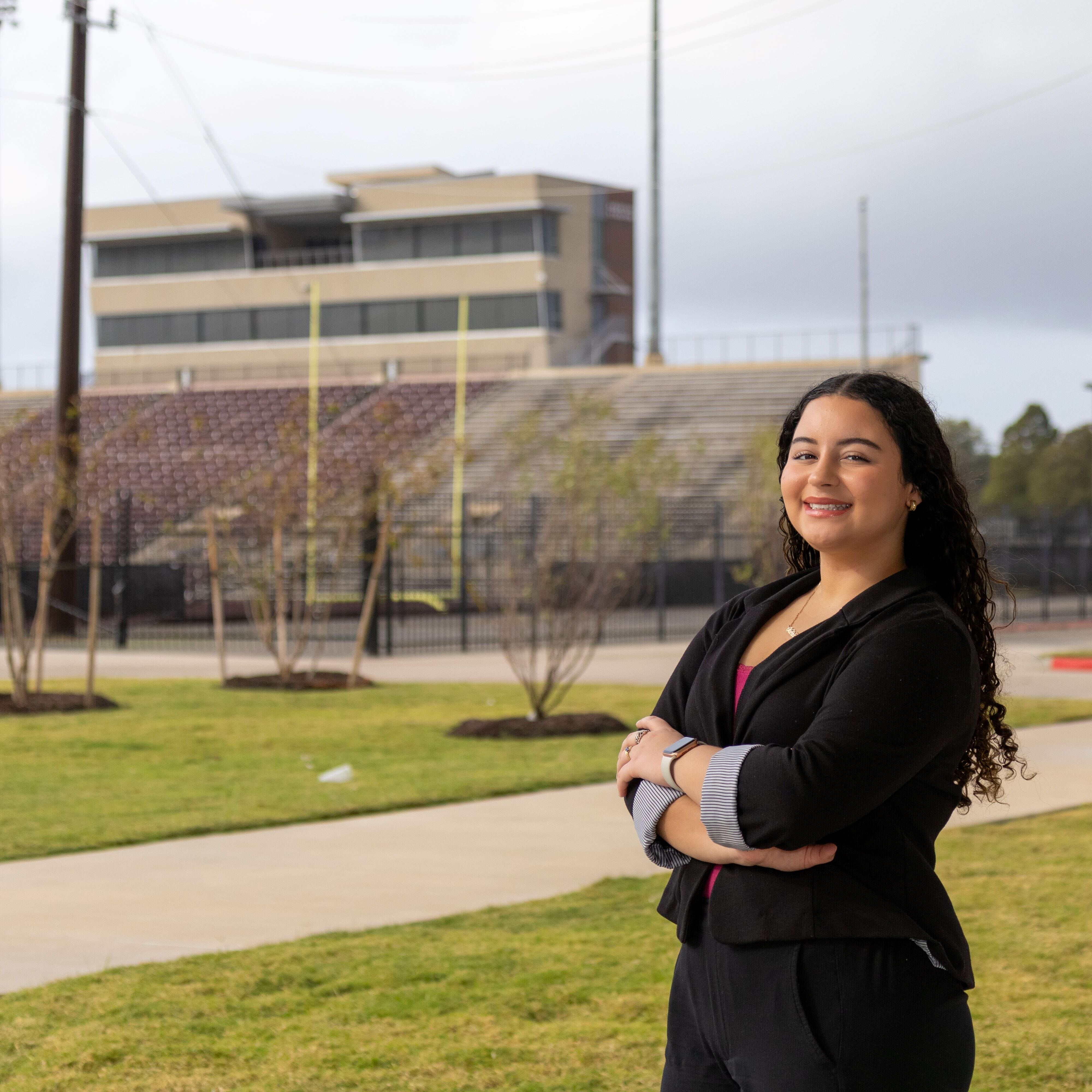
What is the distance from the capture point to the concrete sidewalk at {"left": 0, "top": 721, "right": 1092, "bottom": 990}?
20.2ft

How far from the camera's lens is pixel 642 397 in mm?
47031

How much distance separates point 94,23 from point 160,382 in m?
37.7

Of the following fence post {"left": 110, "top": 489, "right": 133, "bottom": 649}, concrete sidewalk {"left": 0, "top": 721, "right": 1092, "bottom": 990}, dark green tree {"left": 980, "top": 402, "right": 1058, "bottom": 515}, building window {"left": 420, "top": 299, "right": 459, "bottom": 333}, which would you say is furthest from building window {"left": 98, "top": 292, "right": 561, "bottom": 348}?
concrete sidewalk {"left": 0, "top": 721, "right": 1092, "bottom": 990}

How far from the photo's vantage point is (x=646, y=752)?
8.38ft

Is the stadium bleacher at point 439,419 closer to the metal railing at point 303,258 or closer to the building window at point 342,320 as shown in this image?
the building window at point 342,320

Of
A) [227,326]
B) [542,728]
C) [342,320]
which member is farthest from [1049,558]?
[227,326]

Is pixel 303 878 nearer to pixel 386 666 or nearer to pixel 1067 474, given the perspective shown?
pixel 386 666

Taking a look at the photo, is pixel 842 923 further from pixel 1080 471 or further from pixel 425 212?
pixel 425 212

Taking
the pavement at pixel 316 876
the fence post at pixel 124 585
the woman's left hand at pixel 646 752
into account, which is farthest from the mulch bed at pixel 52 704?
the woman's left hand at pixel 646 752

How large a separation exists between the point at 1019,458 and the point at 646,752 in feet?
194

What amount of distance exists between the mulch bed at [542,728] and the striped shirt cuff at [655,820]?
9.90 m

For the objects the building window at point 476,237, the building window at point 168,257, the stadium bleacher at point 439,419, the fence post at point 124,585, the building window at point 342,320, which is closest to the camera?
the fence post at point 124,585

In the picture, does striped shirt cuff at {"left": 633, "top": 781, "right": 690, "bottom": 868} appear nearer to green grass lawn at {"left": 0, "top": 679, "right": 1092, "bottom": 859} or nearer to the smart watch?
the smart watch

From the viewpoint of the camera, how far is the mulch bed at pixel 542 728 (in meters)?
12.7
